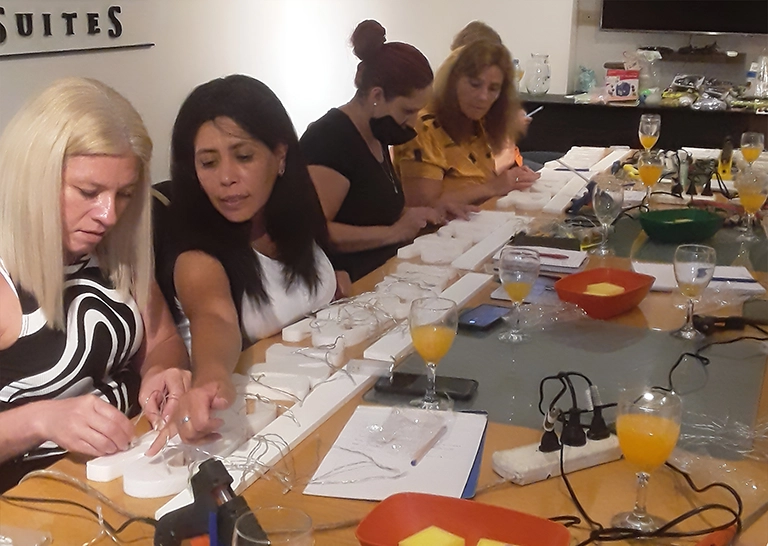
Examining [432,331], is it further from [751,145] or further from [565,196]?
[751,145]

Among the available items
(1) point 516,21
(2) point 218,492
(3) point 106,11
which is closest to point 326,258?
(2) point 218,492

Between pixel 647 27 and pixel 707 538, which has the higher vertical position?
pixel 647 27

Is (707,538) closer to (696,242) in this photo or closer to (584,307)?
(584,307)

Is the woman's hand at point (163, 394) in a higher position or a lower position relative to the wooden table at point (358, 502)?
higher

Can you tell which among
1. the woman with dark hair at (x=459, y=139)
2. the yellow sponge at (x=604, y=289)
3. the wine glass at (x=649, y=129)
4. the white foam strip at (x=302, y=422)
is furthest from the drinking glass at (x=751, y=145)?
the white foam strip at (x=302, y=422)

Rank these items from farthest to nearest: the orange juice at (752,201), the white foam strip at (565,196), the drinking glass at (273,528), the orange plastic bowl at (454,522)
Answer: the white foam strip at (565,196), the orange juice at (752,201), the orange plastic bowl at (454,522), the drinking glass at (273,528)

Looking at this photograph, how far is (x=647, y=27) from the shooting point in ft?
16.2

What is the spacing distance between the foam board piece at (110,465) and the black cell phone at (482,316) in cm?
70

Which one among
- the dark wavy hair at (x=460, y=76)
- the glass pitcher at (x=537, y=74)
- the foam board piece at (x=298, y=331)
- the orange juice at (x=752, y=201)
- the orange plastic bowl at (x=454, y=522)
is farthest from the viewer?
the glass pitcher at (x=537, y=74)

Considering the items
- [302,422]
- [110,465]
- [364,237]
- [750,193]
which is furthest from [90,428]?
[750,193]

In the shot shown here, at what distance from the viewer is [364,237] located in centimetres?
248

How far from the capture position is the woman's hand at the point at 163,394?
1.19 m

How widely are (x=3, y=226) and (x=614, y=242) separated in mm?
1529

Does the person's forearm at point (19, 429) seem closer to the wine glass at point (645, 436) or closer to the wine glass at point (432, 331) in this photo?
the wine glass at point (432, 331)
